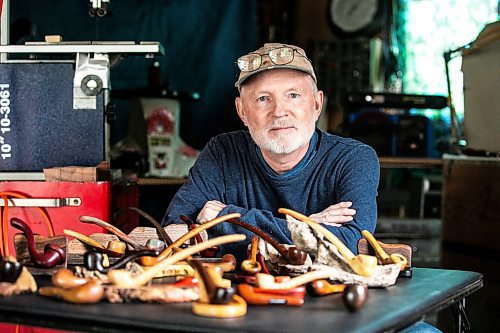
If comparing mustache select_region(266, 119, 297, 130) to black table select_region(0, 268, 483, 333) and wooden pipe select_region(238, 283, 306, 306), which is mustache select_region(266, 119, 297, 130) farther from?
wooden pipe select_region(238, 283, 306, 306)

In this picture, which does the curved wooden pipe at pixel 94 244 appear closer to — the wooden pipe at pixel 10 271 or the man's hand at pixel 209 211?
the wooden pipe at pixel 10 271

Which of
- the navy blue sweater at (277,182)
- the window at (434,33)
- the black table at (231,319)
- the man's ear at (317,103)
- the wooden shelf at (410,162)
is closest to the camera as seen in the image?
the black table at (231,319)

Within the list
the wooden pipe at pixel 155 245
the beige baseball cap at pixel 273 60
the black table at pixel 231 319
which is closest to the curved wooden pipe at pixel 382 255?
the black table at pixel 231 319

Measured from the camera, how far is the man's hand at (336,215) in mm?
2555

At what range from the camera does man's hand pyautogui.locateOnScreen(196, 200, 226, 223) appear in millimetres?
2654

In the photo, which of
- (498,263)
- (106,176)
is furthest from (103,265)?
(498,263)

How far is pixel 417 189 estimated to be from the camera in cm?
605

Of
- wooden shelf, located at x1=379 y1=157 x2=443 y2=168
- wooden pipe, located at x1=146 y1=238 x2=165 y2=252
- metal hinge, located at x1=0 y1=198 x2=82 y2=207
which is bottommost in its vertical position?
wooden pipe, located at x1=146 y1=238 x2=165 y2=252

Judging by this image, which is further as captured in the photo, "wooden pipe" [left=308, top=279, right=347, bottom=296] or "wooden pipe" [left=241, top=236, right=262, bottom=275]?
"wooden pipe" [left=241, top=236, right=262, bottom=275]

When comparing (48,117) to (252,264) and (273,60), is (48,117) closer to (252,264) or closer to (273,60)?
(273,60)

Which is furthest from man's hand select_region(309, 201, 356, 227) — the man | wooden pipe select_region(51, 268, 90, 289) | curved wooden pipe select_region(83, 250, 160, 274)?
wooden pipe select_region(51, 268, 90, 289)

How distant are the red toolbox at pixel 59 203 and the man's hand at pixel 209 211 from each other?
36cm

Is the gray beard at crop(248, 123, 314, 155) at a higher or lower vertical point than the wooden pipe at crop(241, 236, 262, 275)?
higher

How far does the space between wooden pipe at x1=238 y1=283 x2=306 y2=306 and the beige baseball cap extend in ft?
4.13
